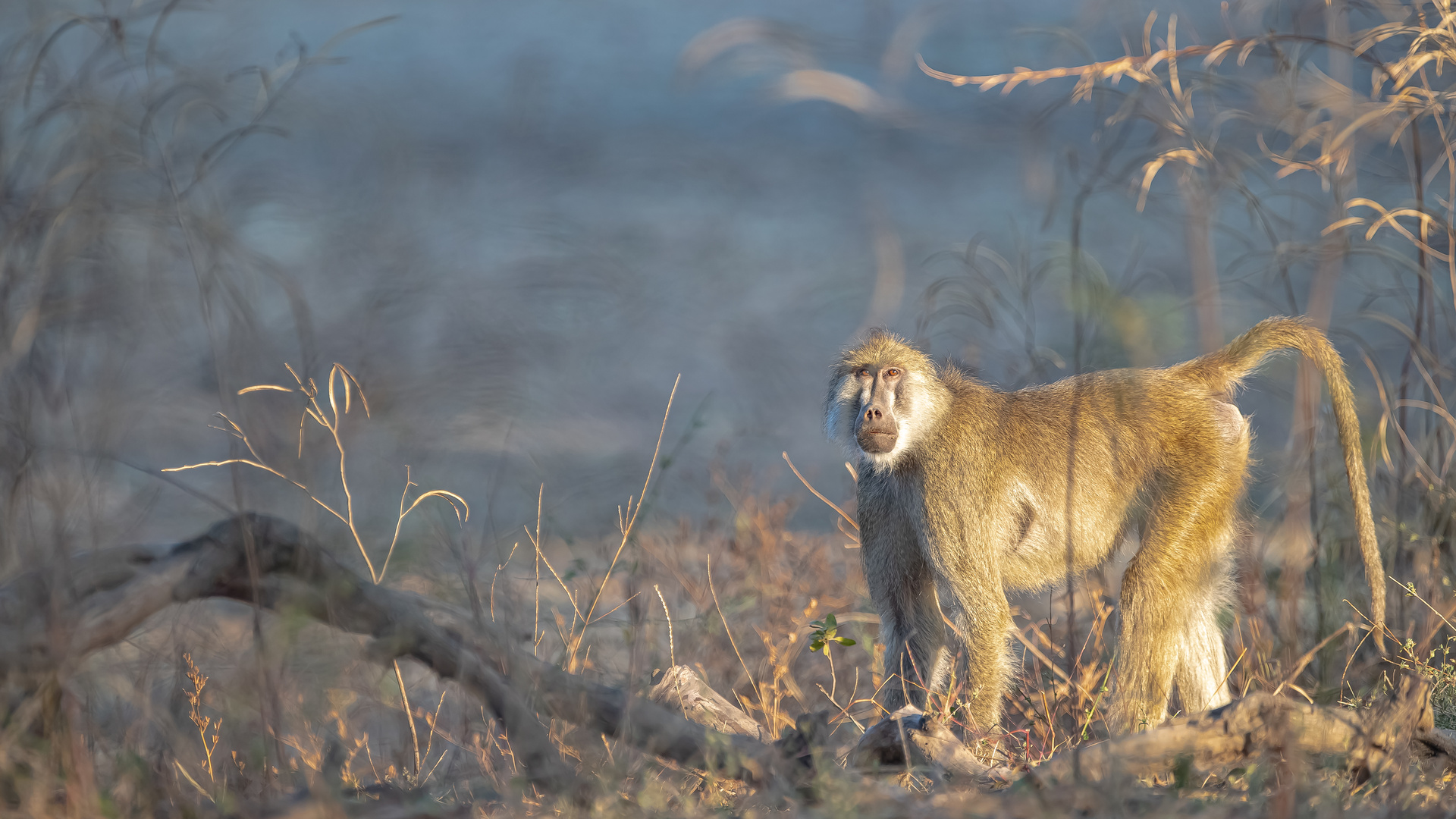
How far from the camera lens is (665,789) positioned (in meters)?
2.90

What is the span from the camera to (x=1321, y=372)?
4.34 m

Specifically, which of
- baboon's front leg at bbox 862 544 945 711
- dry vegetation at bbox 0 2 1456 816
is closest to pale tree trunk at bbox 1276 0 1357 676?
dry vegetation at bbox 0 2 1456 816

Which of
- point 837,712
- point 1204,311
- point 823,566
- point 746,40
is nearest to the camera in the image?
point 746,40

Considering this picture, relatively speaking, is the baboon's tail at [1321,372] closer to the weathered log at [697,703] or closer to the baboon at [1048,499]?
the baboon at [1048,499]

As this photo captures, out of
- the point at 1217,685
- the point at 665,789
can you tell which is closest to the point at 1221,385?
the point at 1217,685

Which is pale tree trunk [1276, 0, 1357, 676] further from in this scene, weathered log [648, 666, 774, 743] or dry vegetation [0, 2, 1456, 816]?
weathered log [648, 666, 774, 743]

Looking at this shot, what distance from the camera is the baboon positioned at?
14.0ft

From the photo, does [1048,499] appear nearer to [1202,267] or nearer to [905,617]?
[905,617]

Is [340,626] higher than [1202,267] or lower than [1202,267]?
lower

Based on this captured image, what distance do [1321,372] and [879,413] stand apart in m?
1.79

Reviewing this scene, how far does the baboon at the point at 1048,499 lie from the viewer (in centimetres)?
427

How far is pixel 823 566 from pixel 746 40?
165 inches

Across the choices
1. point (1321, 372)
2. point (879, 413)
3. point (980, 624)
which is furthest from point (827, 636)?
point (1321, 372)

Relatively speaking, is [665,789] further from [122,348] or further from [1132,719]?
[1132,719]
